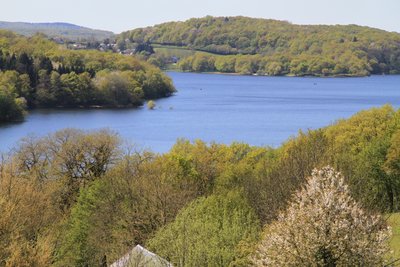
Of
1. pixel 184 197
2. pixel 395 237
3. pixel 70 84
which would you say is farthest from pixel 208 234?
pixel 70 84

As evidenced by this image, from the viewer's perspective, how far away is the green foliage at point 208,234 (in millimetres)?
13750

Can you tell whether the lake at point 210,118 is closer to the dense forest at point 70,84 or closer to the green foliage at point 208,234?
the dense forest at point 70,84

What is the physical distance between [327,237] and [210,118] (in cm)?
6174

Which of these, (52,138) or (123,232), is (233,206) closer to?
(123,232)

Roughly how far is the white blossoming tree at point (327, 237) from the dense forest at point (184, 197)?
0.03 metres

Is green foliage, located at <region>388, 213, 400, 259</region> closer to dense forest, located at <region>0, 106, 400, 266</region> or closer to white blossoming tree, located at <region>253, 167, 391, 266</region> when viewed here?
dense forest, located at <region>0, 106, 400, 266</region>

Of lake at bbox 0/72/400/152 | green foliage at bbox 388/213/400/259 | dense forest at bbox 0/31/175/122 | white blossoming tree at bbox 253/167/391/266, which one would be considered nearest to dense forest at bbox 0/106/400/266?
white blossoming tree at bbox 253/167/391/266

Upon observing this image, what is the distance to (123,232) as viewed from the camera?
18.8m

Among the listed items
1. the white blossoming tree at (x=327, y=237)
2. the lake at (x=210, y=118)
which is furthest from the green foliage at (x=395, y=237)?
the lake at (x=210, y=118)

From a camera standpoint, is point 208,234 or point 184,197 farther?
point 184,197

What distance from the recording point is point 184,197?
2042 centimetres

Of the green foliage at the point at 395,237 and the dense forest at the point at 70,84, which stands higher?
the green foliage at the point at 395,237

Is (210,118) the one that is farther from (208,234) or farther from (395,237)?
(208,234)

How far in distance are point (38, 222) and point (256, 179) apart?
21.5ft
